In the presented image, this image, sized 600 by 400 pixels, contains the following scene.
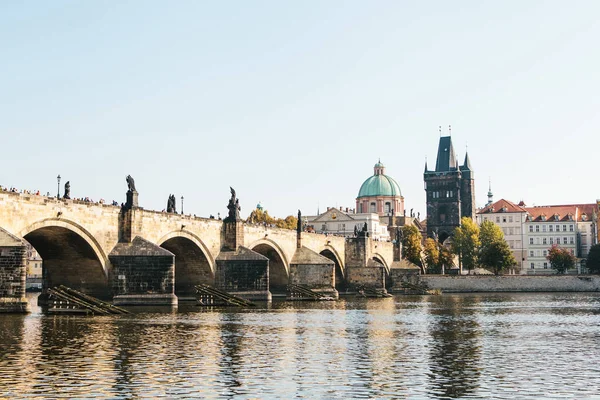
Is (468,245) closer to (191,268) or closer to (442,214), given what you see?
(442,214)

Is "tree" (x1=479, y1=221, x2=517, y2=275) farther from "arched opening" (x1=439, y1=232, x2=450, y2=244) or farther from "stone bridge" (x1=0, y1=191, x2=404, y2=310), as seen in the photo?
"stone bridge" (x1=0, y1=191, x2=404, y2=310)

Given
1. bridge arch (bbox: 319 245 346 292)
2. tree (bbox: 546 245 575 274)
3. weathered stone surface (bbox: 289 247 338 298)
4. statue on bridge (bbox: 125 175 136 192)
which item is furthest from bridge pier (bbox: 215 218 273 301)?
tree (bbox: 546 245 575 274)

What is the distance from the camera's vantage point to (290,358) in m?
25.8

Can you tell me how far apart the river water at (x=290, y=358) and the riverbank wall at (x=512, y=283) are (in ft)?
218

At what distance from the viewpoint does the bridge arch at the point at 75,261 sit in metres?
49.2

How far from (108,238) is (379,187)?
129509 millimetres

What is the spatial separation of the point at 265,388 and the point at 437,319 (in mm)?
27600

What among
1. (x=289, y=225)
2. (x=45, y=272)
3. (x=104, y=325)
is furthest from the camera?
(x=289, y=225)

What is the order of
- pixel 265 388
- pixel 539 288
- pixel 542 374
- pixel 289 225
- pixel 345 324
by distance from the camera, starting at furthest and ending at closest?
pixel 289 225 → pixel 539 288 → pixel 345 324 → pixel 542 374 → pixel 265 388

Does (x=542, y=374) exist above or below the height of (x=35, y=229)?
below

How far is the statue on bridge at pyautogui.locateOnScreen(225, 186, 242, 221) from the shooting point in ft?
217

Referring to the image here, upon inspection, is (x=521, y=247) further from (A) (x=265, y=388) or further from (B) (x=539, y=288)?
(A) (x=265, y=388)

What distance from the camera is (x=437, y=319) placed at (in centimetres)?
4631

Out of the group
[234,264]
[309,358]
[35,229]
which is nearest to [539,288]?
[234,264]
